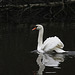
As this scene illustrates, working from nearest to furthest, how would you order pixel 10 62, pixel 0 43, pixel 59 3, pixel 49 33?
pixel 10 62
pixel 0 43
pixel 49 33
pixel 59 3

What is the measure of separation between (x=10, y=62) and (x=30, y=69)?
1.11 meters

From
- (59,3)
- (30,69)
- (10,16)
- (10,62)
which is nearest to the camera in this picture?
(30,69)

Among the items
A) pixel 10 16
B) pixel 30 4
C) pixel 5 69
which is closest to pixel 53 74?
pixel 5 69

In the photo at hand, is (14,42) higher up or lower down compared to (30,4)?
lower down

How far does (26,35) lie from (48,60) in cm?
563

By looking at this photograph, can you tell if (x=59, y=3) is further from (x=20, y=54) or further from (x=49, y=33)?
(x=20, y=54)

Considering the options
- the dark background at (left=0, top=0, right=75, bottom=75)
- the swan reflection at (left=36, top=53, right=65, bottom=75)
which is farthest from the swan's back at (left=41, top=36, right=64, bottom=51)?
the dark background at (left=0, top=0, right=75, bottom=75)

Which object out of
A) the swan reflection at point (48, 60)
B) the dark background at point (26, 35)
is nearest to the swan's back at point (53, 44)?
the swan reflection at point (48, 60)

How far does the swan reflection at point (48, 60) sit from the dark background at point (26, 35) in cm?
17

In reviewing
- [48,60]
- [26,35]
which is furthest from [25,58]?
[26,35]

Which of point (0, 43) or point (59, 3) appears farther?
point (59, 3)

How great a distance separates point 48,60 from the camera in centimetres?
960

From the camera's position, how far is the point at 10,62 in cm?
929

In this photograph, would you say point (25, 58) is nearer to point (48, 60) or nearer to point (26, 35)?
point (48, 60)
